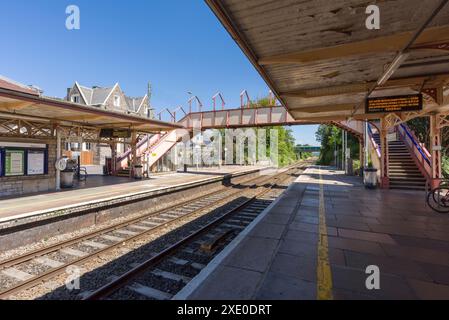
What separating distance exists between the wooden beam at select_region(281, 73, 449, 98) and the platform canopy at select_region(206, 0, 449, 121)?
0.03 m

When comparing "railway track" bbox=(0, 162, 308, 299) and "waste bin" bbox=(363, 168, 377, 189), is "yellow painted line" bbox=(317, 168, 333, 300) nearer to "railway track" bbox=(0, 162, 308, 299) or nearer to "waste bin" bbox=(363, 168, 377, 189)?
"railway track" bbox=(0, 162, 308, 299)

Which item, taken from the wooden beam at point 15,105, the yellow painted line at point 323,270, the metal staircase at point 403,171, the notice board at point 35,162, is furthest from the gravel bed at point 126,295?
the metal staircase at point 403,171

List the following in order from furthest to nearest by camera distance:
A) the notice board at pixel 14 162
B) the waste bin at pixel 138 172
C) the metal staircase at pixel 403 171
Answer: the waste bin at pixel 138 172, the metal staircase at pixel 403 171, the notice board at pixel 14 162

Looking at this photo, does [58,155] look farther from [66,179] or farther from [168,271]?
[168,271]

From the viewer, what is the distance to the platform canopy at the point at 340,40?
12.4 feet

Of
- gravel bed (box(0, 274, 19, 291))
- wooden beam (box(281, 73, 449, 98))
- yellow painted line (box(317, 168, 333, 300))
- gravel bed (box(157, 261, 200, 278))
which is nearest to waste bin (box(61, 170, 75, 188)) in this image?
gravel bed (box(0, 274, 19, 291))

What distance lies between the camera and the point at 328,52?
517cm

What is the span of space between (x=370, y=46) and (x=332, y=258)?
4460mm

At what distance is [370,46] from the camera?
482 centimetres

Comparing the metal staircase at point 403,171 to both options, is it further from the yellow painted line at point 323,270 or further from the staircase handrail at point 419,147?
the yellow painted line at point 323,270

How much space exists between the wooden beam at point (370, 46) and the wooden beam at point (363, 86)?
2.93 metres

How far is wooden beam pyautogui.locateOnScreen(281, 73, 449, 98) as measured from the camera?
7180mm
